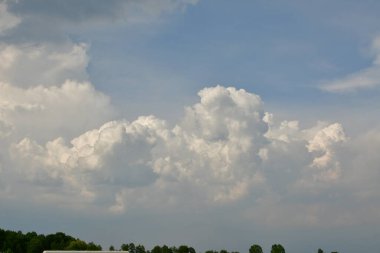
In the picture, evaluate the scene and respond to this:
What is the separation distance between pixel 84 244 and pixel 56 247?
18561mm

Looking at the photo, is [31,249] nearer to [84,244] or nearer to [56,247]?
[56,247]

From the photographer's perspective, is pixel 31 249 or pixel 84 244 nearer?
pixel 84 244

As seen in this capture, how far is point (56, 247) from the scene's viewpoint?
643 feet

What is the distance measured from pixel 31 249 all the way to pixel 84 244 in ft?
92.5

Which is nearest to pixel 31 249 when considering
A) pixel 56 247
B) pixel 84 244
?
pixel 56 247

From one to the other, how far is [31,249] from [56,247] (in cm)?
1039

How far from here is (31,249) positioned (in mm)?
199625

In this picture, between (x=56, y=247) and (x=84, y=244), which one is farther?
(x=56, y=247)

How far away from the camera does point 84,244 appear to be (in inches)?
7185
